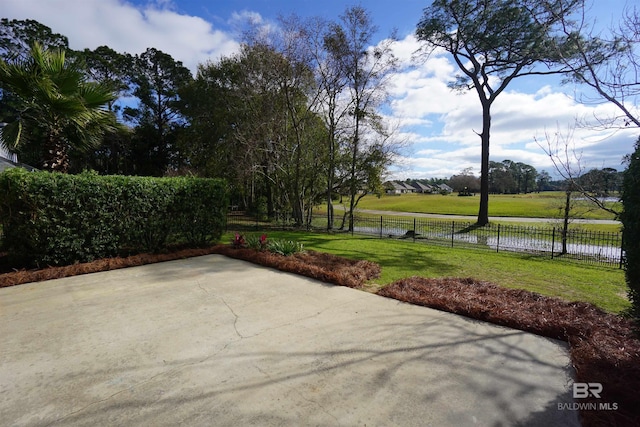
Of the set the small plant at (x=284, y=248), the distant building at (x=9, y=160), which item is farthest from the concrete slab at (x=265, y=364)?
the distant building at (x=9, y=160)

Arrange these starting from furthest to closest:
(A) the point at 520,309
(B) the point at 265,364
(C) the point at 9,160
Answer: (C) the point at 9,160
(A) the point at 520,309
(B) the point at 265,364

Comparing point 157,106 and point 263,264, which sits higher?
point 157,106

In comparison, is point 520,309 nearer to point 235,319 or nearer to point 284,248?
point 235,319

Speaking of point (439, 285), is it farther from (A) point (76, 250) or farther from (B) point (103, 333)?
(A) point (76, 250)

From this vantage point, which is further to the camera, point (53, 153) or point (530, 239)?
point (530, 239)

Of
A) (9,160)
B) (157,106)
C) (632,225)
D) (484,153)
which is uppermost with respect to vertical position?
(157,106)

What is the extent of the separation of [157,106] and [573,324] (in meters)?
34.0

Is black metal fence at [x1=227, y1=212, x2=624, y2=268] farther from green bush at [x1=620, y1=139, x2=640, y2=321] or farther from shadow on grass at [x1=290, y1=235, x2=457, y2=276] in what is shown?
green bush at [x1=620, y1=139, x2=640, y2=321]

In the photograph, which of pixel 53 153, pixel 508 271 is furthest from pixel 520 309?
pixel 53 153

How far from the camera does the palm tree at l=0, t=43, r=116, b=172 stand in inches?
257

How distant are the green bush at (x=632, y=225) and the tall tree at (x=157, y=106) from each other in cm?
3007

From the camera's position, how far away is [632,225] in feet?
8.25

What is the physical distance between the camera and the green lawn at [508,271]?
561cm

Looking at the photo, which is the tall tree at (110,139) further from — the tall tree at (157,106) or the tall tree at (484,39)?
the tall tree at (484,39)
